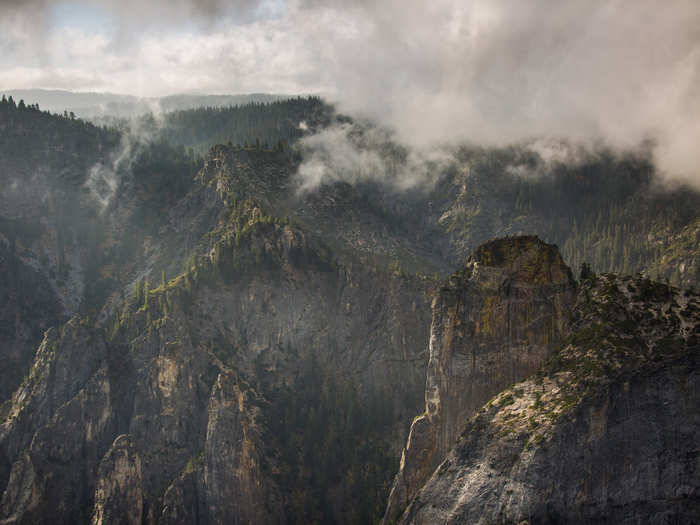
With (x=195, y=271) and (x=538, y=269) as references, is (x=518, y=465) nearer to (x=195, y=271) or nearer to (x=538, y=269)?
(x=538, y=269)

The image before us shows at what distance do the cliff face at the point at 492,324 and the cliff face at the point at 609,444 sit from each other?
441 inches

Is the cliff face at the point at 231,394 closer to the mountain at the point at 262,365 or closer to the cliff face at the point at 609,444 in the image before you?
the mountain at the point at 262,365

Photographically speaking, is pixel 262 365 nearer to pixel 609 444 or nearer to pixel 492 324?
pixel 492 324

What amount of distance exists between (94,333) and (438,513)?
364 ft

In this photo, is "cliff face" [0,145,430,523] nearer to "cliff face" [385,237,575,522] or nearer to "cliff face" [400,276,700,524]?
"cliff face" [385,237,575,522]

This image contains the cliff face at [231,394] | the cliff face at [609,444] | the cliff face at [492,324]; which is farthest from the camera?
the cliff face at [231,394]

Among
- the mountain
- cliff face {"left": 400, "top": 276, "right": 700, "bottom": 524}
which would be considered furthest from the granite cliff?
the mountain

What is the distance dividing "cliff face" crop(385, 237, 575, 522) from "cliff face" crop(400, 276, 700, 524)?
1119cm

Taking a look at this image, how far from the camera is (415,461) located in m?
92.2

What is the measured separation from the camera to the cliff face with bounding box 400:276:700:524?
215 feet

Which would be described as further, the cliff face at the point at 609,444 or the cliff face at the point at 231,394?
the cliff face at the point at 231,394

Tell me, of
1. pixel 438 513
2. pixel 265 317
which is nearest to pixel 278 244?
pixel 265 317

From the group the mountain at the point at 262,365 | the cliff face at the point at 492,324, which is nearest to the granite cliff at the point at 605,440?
the cliff face at the point at 492,324

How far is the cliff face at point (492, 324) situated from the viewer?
82.6m
